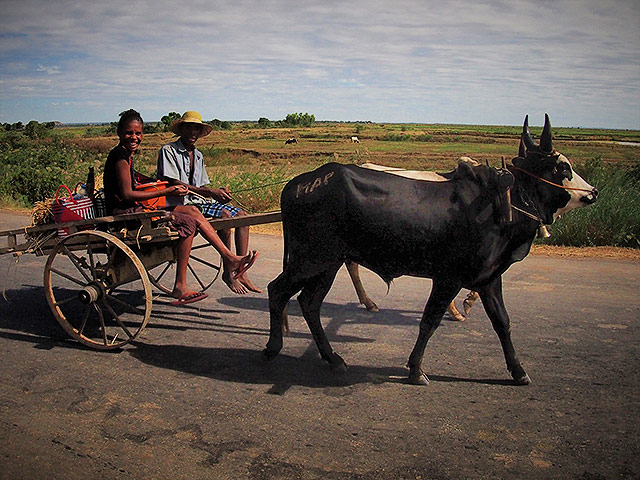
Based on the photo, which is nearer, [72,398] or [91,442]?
[91,442]

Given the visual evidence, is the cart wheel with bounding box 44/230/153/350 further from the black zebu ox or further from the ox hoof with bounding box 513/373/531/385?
the ox hoof with bounding box 513/373/531/385

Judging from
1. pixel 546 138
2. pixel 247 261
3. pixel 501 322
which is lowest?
pixel 501 322

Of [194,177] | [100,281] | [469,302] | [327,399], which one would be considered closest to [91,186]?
[194,177]

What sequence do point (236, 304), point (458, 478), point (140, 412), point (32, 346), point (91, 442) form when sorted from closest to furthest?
point (458, 478), point (91, 442), point (140, 412), point (32, 346), point (236, 304)

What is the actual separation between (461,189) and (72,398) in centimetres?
354

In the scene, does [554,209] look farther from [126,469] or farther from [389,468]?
[126,469]

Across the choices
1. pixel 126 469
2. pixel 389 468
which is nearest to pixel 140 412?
pixel 126 469

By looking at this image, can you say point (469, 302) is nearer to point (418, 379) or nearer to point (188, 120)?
point (418, 379)

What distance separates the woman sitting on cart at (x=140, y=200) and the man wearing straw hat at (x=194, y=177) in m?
0.40

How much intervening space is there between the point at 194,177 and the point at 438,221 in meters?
3.21

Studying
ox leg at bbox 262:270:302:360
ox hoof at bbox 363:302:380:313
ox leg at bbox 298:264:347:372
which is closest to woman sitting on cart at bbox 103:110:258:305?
ox leg at bbox 262:270:302:360

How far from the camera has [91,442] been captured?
12.9ft

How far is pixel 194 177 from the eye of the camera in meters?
6.75

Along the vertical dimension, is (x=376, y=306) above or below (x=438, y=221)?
below
